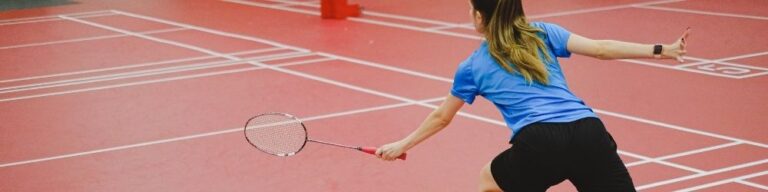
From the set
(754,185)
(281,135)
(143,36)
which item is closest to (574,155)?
(281,135)

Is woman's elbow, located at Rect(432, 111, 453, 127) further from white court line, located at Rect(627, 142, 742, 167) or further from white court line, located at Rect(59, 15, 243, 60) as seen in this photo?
white court line, located at Rect(59, 15, 243, 60)

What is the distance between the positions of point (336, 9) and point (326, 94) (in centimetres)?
486

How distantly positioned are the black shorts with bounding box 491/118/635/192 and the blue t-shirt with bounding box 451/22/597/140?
42mm

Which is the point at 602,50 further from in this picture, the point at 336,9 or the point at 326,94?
the point at 336,9

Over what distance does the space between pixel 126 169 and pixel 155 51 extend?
533 centimetres

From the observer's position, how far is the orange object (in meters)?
15.6

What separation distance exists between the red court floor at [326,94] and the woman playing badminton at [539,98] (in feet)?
8.93

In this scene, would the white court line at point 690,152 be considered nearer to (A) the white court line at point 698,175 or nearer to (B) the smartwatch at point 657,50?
(A) the white court line at point 698,175

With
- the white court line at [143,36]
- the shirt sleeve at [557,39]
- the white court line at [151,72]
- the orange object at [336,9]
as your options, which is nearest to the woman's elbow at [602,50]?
the shirt sleeve at [557,39]

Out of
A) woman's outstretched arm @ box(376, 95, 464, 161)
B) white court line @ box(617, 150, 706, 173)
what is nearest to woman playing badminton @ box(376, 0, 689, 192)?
woman's outstretched arm @ box(376, 95, 464, 161)

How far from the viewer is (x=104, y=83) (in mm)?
11875

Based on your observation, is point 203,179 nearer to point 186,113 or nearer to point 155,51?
point 186,113

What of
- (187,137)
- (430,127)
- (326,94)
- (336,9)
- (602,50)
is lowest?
(336,9)

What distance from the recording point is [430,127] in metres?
5.20
